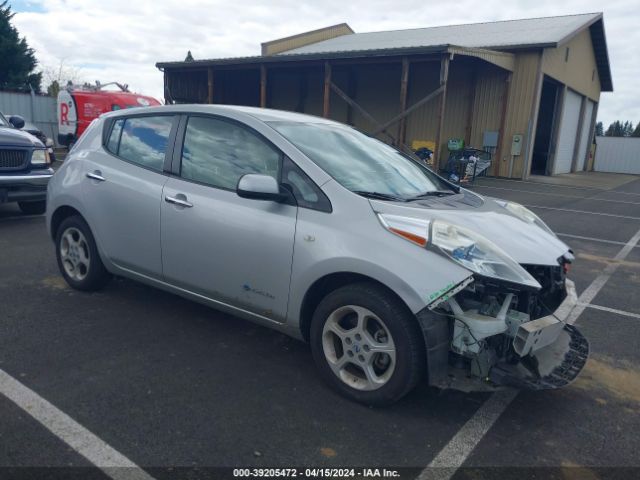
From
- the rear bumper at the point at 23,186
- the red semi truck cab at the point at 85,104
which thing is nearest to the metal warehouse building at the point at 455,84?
the red semi truck cab at the point at 85,104

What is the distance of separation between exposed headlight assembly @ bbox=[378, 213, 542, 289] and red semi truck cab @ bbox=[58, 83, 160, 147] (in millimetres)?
16807

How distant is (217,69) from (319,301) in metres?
21.0

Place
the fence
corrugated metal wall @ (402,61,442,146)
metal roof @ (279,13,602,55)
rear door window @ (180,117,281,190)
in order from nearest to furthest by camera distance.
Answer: rear door window @ (180,117,281,190)
metal roof @ (279,13,602,55)
the fence
corrugated metal wall @ (402,61,442,146)

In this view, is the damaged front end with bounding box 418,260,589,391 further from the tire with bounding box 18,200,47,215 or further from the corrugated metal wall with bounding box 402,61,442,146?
the corrugated metal wall with bounding box 402,61,442,146

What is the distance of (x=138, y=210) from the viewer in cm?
396

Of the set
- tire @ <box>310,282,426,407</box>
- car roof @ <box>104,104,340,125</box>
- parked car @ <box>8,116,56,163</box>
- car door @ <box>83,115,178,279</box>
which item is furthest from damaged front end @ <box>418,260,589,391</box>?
parked car @ <box>8,116,56,163</box>

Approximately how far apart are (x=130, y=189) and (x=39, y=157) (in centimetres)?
447

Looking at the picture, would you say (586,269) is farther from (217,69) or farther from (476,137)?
(217,69)

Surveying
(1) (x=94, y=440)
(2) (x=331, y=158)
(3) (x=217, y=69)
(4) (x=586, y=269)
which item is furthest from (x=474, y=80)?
(1) (x=94, y=440)

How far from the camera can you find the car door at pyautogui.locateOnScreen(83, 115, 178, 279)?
3.92 meters

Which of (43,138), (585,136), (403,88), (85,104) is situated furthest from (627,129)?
(43,138)

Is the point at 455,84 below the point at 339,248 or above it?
above

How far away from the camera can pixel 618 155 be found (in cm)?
3334

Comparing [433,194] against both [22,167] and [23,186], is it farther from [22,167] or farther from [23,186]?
[22,167]
